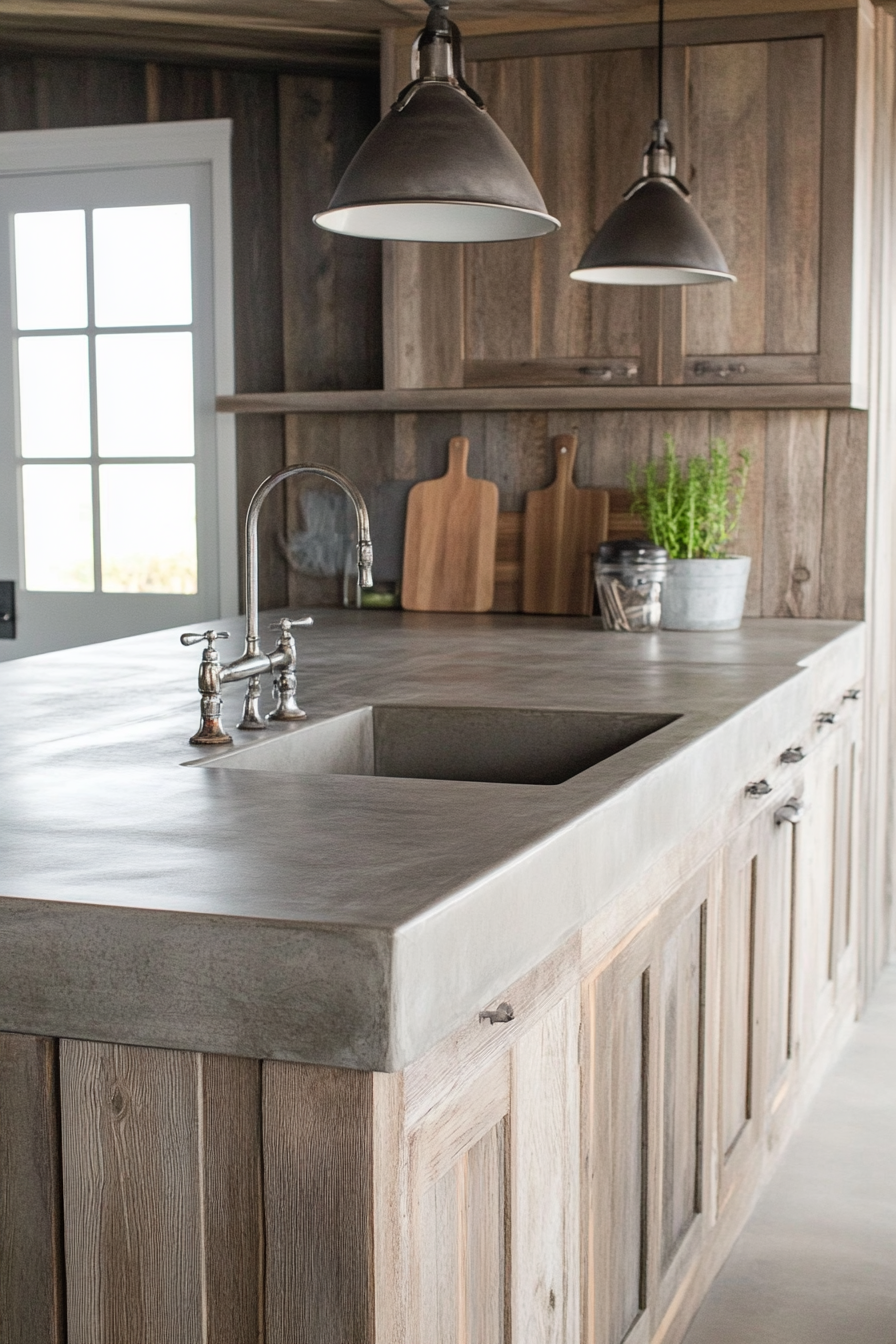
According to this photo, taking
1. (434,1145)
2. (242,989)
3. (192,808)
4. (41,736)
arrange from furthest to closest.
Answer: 1. (41,736)
2. (192,808)
3. (434,1145)
4. (242,989)

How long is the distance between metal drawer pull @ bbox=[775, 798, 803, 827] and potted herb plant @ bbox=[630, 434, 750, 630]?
74 centimetres

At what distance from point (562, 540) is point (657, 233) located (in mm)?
1084

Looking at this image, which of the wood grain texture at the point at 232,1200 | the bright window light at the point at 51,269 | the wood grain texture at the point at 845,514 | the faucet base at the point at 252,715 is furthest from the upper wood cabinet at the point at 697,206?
the wood grain texture at the point at 232,1200

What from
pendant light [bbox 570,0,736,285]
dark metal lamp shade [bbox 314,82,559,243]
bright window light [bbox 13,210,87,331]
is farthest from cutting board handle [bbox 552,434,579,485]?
dark metal lamp shade [bbox 314,82,559,243]

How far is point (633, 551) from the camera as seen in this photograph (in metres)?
3.42

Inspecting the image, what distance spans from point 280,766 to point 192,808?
1.56ft

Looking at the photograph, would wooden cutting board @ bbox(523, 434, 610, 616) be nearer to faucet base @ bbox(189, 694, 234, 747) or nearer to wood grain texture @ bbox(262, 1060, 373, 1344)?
faucet base @ bbox(189, 694, 234, 747)

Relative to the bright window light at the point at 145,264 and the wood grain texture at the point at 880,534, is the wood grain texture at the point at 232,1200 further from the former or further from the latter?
the bright window light at the point at 145,264

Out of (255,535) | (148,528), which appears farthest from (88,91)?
(255,535)

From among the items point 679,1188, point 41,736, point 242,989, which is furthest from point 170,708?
point 242,989

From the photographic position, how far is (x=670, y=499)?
3.57 meters

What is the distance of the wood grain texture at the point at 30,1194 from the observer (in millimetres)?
1268

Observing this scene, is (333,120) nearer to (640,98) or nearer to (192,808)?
(640,98)

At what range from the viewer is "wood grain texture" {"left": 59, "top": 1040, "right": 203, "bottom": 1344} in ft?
4.08
